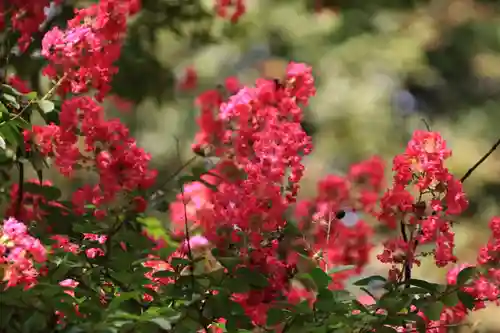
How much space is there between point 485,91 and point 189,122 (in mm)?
2803

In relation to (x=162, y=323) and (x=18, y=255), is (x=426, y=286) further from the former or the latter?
(x=18, y=255)

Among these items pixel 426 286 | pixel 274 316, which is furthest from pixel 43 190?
pixel 426 286

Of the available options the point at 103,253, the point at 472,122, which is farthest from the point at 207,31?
the point at 472,122

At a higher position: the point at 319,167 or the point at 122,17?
the point at 319,167

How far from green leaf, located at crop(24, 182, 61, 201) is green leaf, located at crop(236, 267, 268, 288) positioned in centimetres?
71

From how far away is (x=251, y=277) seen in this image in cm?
143

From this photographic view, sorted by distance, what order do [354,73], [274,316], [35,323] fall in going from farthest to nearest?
[354,73] → [274,316] → [35,323]

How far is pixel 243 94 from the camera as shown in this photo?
5.90 feet

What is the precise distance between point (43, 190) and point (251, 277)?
2.47ft

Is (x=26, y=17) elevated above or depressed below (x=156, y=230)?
above

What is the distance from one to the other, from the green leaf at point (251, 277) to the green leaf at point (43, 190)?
2.34ft

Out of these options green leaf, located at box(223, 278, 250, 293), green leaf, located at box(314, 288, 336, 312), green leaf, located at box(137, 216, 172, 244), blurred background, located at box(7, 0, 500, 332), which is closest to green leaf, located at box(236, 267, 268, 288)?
green leaf, located at box(223, 278, 250, 293)

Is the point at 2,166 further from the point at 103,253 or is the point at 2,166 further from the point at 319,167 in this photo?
the point at 319,167

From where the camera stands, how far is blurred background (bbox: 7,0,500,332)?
5.78m
